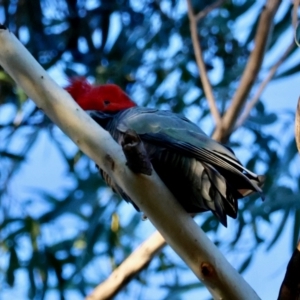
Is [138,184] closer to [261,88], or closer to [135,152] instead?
[135,152]

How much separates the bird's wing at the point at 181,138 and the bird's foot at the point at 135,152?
193 millimetres

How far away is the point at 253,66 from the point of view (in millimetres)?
2025

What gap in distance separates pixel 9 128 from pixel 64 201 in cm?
38

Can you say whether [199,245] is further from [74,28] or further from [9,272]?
[74,28]

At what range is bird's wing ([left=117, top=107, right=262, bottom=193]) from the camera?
53.9 inches

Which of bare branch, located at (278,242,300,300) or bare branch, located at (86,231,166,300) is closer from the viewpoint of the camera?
bare branch, located at (278,242,300,300)

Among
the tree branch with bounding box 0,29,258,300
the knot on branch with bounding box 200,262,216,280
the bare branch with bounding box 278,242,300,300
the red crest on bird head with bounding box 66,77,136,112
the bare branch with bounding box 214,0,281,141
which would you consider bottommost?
the bare branch with bounding box 278,242,300,300

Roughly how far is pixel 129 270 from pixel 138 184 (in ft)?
2.46

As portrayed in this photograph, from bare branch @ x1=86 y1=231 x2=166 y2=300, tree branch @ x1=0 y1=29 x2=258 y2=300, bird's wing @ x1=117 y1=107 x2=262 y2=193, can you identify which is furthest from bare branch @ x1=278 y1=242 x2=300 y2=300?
bare branch @ x1=86 y1=231 x2=166 y2=300

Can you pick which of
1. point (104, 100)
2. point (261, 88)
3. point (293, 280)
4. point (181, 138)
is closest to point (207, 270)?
point (293, 280)

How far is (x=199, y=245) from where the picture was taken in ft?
4.12

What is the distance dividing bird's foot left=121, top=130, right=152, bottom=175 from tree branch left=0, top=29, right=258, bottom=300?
1.0 inches

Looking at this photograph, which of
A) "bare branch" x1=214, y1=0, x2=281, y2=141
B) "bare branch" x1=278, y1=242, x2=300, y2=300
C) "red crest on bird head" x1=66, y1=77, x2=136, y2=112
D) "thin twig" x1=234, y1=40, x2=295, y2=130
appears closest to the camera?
"bare branch" x1=278, y1=242, x2=300, y2=300

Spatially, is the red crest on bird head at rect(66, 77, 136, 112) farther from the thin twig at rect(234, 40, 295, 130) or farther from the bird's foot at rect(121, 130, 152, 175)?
the bird's foot at rect(121, 130, 152, 175)
